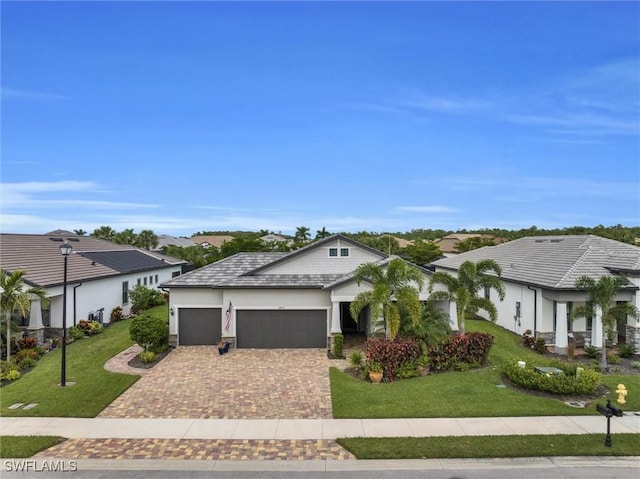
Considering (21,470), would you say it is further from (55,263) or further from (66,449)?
(55,263)

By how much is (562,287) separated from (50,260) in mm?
29396

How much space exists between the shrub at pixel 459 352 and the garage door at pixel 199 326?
11316 millimetres

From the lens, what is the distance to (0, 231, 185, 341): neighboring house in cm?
2223

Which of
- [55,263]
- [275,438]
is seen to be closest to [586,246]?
[275,438]

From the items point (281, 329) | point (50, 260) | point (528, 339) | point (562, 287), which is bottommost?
point (528, 339)

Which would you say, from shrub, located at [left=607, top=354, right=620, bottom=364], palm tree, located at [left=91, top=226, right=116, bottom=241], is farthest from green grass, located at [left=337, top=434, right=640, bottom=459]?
palm tree, located at [left=91, top=226, right=116, bottom=241]

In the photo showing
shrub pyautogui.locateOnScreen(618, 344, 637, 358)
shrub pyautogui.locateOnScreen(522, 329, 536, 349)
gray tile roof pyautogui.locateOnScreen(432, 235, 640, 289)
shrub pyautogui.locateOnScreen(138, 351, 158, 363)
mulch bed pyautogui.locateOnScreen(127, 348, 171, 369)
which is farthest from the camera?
shrub pyautogui.locateOnScreen(522, 329, 536, 349)

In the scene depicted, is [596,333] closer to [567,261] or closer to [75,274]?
[567,261]

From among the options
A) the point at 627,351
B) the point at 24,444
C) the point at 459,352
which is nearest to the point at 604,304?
the point at 627,351

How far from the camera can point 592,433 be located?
11555mm

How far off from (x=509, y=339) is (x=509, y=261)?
26.2ft

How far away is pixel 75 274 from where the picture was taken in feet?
82.2

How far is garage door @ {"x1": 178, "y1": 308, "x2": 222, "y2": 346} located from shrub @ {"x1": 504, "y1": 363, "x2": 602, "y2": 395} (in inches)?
572

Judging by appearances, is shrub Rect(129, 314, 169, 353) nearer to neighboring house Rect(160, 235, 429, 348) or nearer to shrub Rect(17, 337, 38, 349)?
neighboring house Rect(160, 235, 429, 348)
